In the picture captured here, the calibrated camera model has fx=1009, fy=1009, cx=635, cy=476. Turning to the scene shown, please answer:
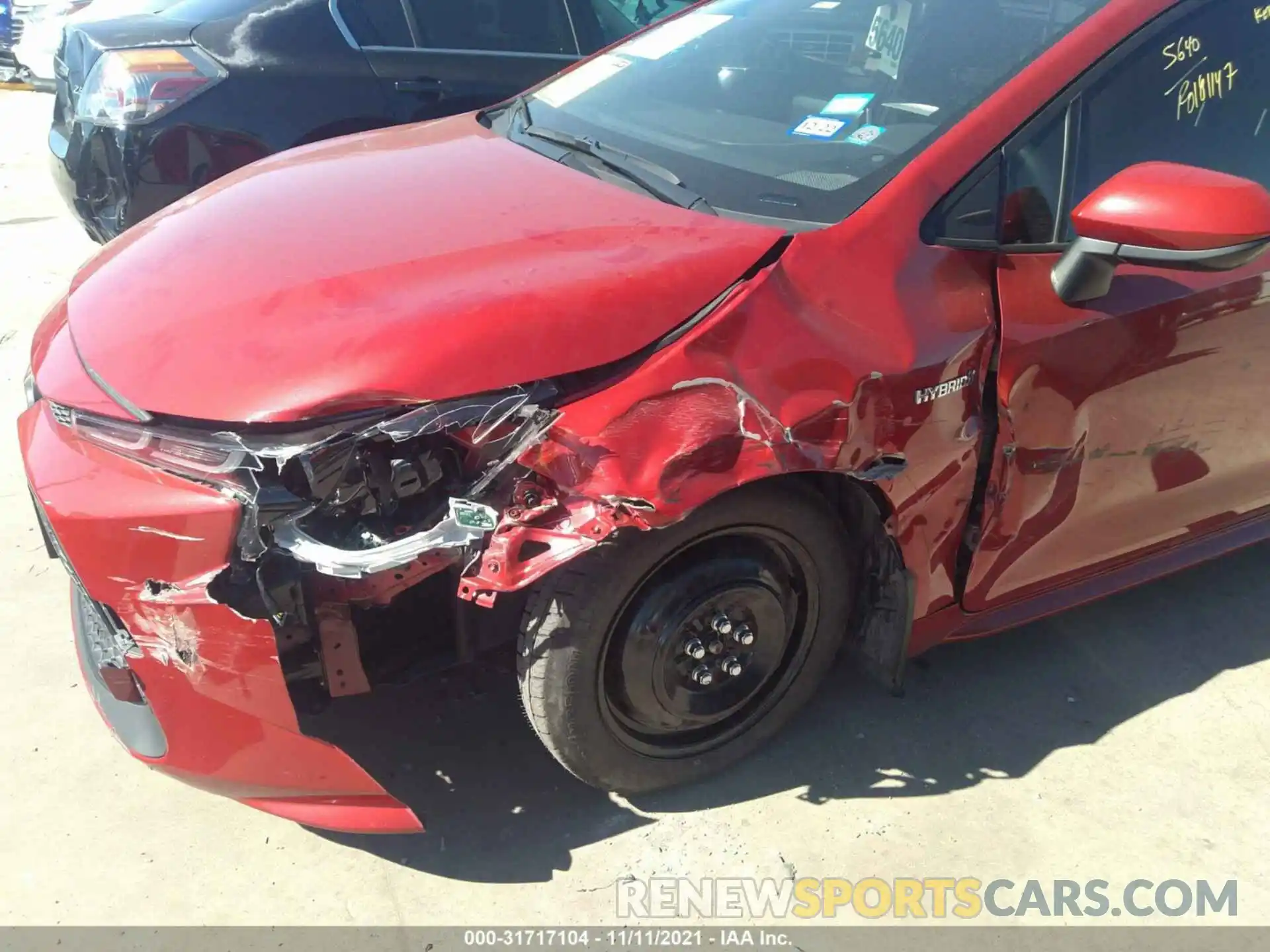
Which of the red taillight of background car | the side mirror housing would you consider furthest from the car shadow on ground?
the red taillight of background car

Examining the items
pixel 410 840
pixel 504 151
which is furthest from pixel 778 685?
pixel 504 151

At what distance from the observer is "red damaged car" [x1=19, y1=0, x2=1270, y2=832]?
Result: 1.72 meters

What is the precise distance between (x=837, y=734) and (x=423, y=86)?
3.06 metres

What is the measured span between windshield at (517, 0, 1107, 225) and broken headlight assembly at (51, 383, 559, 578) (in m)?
0.73

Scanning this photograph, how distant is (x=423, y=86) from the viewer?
4090 mm

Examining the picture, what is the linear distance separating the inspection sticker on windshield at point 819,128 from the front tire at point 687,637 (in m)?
0.83

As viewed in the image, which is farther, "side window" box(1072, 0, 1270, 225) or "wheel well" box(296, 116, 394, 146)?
"wheel well" box(296, 116, 394, 146)

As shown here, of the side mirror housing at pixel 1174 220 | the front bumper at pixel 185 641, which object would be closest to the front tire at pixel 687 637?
the front bumper at pixel 185 641

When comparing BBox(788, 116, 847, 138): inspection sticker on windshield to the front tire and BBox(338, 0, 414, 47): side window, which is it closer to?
the front tire

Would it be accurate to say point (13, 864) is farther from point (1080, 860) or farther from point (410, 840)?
point (1080, 860)

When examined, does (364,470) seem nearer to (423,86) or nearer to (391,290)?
(391,290)

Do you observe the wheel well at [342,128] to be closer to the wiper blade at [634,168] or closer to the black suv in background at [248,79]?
the black suv in background at [248,79]

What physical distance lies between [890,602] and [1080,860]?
69cm

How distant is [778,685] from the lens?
2311 mm
